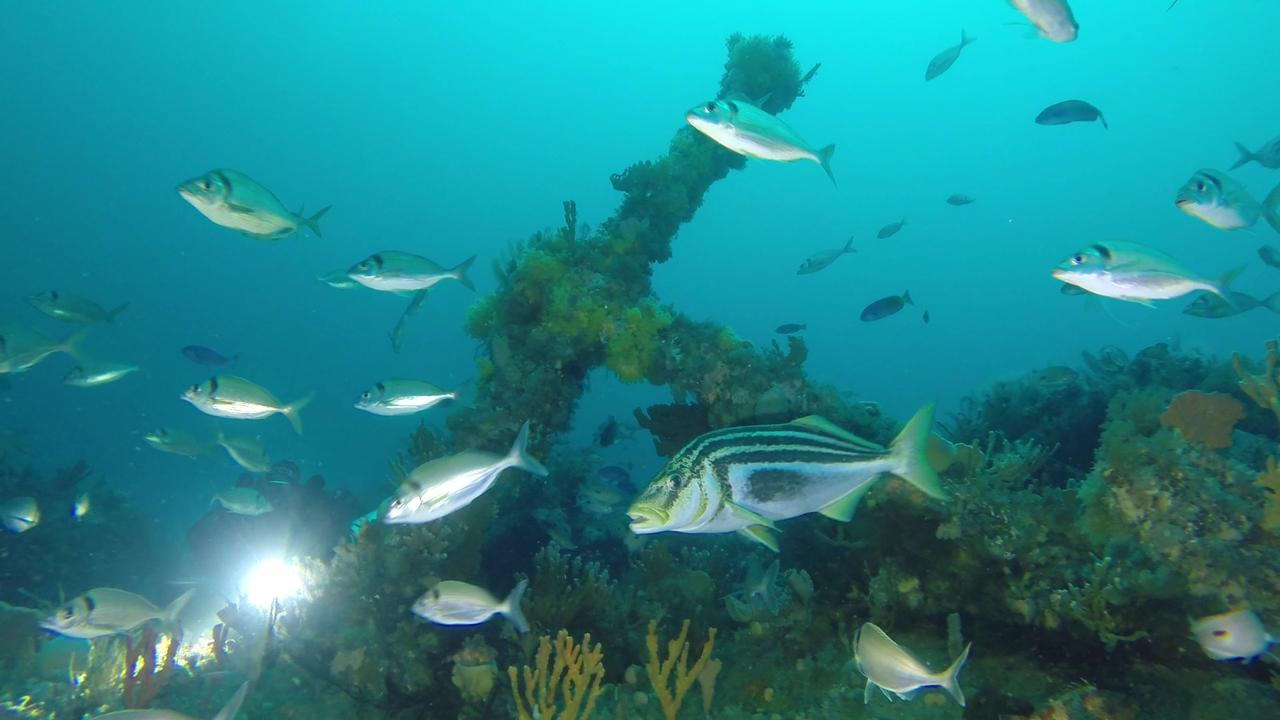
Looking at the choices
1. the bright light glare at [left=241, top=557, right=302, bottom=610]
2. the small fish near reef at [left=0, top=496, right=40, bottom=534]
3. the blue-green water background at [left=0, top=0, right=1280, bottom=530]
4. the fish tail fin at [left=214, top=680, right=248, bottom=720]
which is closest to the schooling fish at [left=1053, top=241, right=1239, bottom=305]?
the fish tail fin at [left=214, top=680, right=248, bottom=720]

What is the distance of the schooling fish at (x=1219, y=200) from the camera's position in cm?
484

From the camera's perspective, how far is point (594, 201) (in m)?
132

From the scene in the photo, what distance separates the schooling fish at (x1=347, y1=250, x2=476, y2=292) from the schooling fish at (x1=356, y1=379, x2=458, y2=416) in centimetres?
98

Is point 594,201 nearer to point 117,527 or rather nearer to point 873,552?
point 117,527

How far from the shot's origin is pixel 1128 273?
412 cm

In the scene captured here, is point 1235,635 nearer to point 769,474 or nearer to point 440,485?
point 769,474

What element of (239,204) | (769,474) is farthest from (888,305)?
(239,204)

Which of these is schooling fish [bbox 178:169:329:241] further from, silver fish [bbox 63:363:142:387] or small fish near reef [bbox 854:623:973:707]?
silver fish [bbox 63:363:142:387]

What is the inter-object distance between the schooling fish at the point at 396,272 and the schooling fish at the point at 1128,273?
515 centimetres

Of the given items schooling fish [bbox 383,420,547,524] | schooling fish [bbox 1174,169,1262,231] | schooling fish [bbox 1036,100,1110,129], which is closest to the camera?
schooling fish [bbox 383,420,547,524]

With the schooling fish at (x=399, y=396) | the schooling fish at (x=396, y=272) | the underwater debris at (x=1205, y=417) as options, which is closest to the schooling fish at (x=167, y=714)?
the schooling fish at (x=399, y=396)

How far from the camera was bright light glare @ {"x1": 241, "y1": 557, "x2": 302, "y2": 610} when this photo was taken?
7.21m

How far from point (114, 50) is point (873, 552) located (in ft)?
448

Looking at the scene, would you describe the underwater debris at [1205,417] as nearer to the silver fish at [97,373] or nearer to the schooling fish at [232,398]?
the schooling fish at [232,398]
